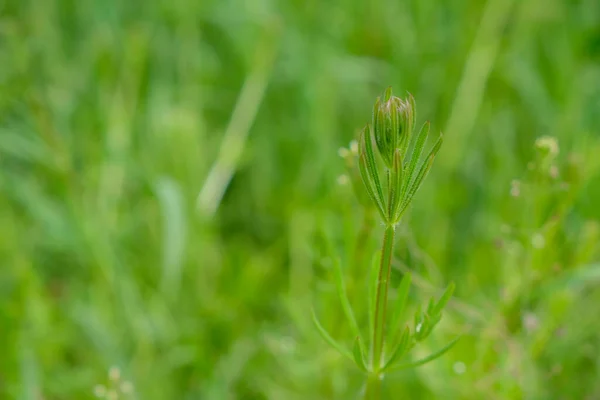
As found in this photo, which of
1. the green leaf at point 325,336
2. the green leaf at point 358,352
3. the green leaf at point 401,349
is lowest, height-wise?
the green leaf at point 401,349

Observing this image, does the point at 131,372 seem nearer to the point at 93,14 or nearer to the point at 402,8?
the point at 93,14

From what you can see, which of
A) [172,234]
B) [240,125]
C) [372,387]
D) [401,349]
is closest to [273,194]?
[240,125]

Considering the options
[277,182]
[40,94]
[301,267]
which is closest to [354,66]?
[277,182]

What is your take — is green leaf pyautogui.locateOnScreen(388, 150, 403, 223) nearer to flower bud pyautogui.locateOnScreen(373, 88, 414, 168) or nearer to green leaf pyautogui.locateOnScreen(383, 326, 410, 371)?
flower bud pyautogui.locateOnScreen(373, 88, 414, 168)

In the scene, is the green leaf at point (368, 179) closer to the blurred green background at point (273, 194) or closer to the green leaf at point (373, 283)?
the green leaf at point (373, 283)

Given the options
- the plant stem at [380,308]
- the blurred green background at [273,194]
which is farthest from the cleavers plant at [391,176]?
the blurred green background at [273,194]
